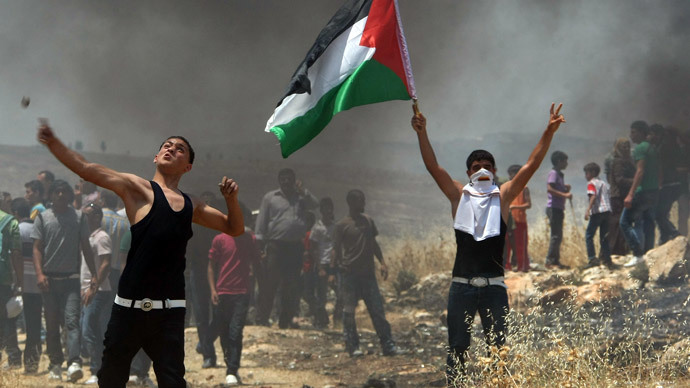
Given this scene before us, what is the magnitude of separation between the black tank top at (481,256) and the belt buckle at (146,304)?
75.3 inches

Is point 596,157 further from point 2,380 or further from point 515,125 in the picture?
point 2,380

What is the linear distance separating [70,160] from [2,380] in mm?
3419

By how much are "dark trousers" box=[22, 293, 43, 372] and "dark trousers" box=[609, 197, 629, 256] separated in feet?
22.0

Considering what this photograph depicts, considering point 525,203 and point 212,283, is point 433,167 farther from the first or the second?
point 525,203

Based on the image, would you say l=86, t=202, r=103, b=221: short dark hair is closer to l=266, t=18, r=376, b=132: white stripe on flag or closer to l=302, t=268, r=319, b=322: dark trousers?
l=302, t=268, r=319, b=322: dark trousers

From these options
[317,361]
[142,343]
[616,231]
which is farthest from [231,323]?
[616,231]

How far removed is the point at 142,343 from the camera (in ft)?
13.6

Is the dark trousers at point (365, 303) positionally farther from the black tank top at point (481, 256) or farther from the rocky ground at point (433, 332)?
the black tank top at point (481, 256)

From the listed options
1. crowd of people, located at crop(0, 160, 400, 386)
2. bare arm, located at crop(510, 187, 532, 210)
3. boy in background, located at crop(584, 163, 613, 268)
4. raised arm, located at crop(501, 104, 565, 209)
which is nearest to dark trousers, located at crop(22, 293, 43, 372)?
crowd of people, located at crop(0, 160, 400, 386)

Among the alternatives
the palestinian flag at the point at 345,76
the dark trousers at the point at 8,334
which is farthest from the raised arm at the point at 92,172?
the dark trousers at the point at 8,334

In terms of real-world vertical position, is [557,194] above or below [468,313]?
above

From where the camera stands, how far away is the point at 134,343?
13.5ft

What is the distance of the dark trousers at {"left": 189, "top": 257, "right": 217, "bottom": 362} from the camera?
9.04 m

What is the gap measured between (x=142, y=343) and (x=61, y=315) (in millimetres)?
4988
